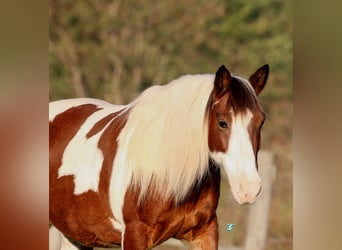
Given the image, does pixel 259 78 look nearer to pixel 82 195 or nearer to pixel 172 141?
pixel 172 141

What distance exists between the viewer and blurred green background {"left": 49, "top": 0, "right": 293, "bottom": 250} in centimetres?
288

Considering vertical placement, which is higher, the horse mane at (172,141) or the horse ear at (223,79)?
the horse ear at (223,79)

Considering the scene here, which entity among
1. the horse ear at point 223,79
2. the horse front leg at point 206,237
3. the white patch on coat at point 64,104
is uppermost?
the horse ear at point 223,79

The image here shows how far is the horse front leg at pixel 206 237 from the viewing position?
8.69ft

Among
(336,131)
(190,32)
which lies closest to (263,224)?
(336,131)

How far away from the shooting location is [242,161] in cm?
245

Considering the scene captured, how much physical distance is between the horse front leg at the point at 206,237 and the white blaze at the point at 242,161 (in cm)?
24

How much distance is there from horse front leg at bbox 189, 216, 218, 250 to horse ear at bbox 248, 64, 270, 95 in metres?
0.57

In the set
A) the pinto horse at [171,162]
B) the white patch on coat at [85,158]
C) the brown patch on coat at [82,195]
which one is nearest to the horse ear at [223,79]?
the pinto horse at [171,162]

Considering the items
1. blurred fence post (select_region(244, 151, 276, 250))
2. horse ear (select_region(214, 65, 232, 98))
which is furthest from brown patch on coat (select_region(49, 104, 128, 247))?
blurred fence post (select_region(244, 151, 276, 250))

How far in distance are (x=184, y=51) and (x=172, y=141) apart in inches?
21.3

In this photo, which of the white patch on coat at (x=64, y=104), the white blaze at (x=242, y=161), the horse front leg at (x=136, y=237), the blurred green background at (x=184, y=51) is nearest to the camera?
the white blaze at (x=242, y=161)

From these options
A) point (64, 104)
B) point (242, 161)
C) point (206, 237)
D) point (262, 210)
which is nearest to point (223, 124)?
point (242, 161)

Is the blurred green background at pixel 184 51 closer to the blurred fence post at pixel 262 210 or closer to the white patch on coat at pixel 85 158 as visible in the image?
the blurred fence post at pixel 262 210
